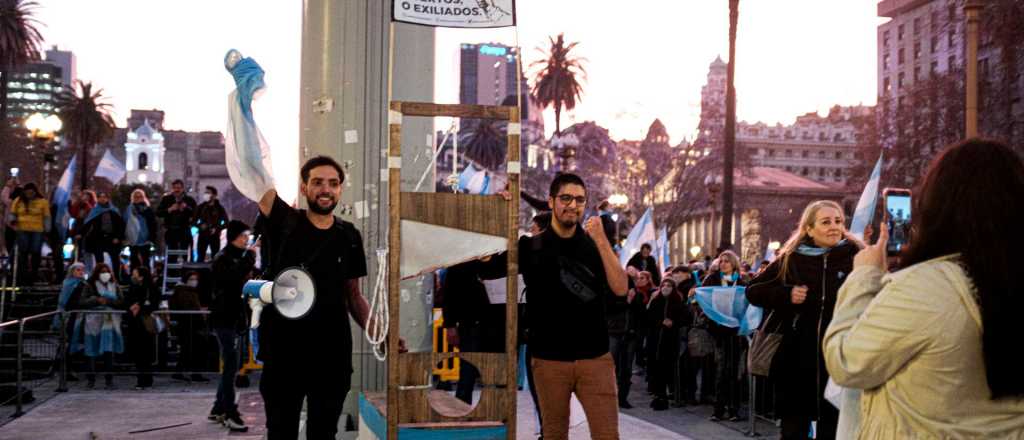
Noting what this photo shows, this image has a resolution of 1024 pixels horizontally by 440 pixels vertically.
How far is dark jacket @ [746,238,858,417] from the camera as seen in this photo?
23.2 feet

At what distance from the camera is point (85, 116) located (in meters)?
69.9

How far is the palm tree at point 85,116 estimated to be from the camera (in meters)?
69.7

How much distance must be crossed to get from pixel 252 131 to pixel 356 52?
2.54m

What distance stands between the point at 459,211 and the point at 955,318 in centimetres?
349

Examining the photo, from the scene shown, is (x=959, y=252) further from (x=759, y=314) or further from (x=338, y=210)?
(x=759, y=314)

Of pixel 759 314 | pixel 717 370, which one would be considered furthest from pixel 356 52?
pixel 717 370

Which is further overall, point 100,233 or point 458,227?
point 100,233

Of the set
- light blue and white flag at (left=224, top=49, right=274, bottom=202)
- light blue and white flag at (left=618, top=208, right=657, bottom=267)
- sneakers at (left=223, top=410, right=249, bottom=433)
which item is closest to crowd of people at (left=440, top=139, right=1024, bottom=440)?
light blue and white flag at (left=224, top=49, right=274, bottom=202)

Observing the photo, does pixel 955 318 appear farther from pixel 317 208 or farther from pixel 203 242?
pixel 203 242

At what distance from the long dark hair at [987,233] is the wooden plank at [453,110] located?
126 inches

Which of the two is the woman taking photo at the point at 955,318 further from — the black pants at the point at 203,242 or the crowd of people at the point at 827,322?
the black pants at the point at 203,242

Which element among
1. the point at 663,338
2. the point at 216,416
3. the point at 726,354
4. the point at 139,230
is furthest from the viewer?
the point at 139,230

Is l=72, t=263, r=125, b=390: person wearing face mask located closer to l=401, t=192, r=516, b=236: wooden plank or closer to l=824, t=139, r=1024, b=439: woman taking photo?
l=401, t=192, r=516, b=236: wooden plank

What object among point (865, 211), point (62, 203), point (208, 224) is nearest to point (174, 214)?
point (208, 224)
